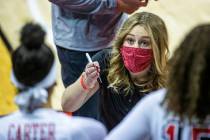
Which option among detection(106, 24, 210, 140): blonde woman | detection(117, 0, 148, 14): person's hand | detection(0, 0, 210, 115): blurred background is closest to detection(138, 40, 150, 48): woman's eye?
detection(117, 0, 148, 14): person's hand

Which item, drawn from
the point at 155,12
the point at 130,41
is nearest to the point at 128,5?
the point at 130,41

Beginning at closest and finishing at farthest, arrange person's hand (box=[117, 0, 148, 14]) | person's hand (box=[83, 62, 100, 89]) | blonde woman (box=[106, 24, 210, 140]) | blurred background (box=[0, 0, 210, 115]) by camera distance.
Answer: blonde woman (box=[106, 24, 210, 140]), person's hand (box=[83, 62, 100, 89]), person's hand (box=[117, 0, 148, 14]), blurred background (box=[0, 0, 210, 115])

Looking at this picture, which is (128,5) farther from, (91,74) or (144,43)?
(91,74)

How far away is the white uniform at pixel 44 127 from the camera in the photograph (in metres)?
1.91

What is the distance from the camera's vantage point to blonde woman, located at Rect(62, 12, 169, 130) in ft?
9.75

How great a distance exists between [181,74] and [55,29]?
182 cm

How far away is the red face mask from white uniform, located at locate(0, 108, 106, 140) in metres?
1.06

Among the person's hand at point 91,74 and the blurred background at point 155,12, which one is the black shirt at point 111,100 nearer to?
the person's hand at point 91,74

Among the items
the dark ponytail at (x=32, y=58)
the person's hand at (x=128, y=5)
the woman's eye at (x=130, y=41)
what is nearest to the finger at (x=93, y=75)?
the woman's eye at (x=130, y=41)

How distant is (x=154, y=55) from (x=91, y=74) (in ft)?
1.01

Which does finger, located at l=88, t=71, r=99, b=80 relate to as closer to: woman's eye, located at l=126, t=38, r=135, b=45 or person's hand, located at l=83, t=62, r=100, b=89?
person's hand, located at l=83, t=62, r=100, b=89

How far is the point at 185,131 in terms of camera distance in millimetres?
1908

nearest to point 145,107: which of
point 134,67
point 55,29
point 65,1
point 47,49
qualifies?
point 47,49

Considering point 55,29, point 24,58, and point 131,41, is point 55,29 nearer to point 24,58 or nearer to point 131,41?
point 131,41
